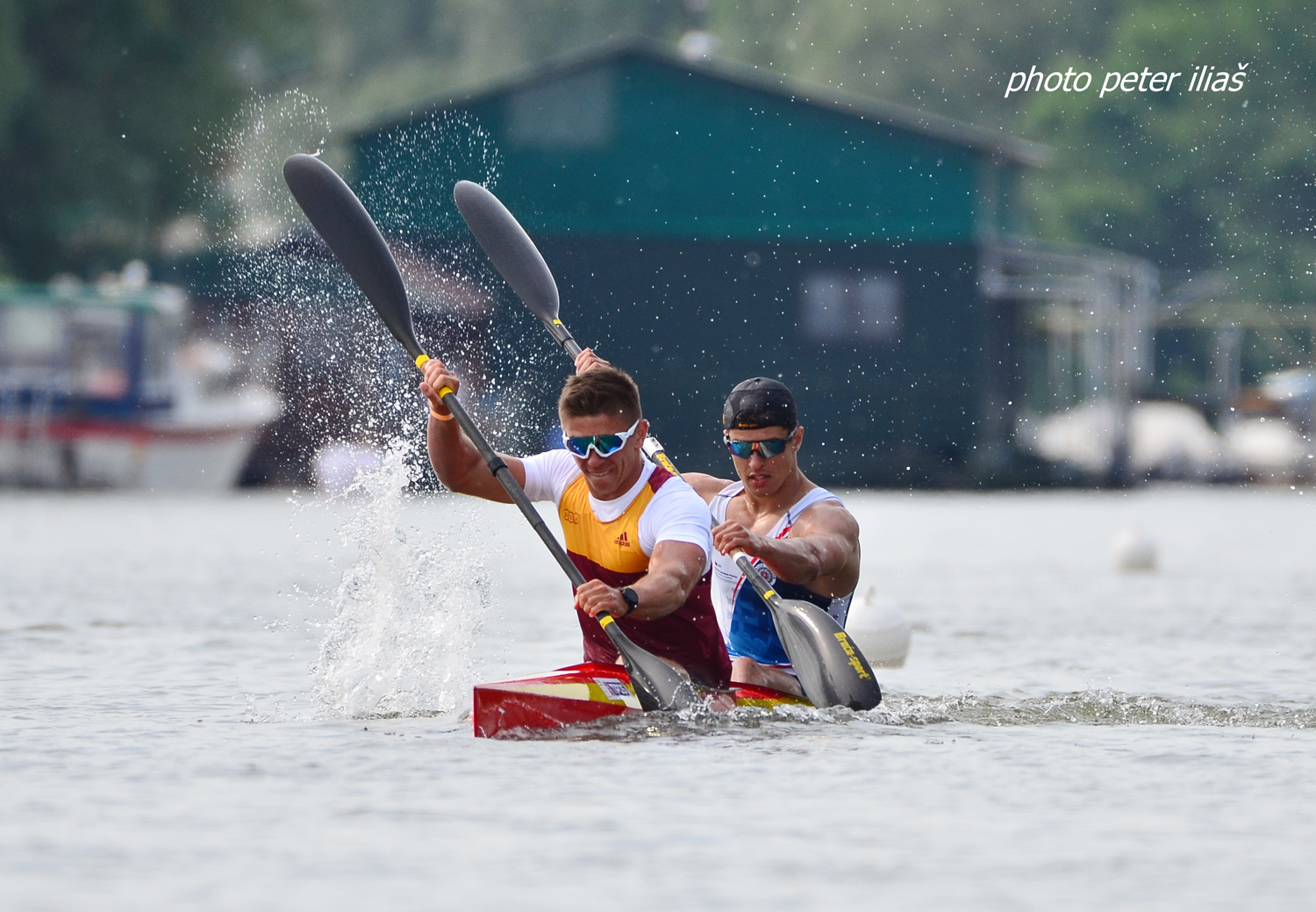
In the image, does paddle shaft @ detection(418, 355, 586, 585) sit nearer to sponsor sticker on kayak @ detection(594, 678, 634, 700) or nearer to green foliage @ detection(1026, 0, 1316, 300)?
sponsor sticker on kayak @ detection(594, 678, 634, 700)

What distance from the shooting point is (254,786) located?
20.9ft

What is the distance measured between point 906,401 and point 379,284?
2394 centimetres

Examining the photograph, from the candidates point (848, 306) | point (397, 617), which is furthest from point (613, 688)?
point (848, 306)

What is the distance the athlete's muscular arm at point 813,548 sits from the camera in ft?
22.7

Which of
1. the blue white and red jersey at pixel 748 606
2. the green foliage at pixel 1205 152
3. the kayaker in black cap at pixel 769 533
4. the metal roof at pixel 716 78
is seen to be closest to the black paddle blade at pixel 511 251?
the kayaker in black cap at pixel 769 533

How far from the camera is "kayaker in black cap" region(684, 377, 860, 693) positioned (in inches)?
284

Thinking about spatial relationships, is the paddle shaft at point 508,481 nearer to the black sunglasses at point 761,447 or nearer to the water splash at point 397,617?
the black sunglasses at point 761,447

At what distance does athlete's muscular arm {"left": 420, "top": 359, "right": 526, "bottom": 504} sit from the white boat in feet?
69.8

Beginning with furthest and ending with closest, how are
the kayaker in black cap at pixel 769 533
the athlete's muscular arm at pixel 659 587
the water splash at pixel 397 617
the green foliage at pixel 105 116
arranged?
the green foliage at pixel 105 116 < the water splash at pixel 397 617 < the kayaker in black cap at pixel 769 533 < the athlete's muscular arm at pixel 659 587

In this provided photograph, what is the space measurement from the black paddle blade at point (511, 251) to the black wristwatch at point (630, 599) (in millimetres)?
2537

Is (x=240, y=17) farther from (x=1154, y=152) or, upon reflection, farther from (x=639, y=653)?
(x=639, y=653)

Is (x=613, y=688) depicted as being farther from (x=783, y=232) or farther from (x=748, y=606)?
(x=783, y=232)

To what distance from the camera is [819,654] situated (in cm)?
729

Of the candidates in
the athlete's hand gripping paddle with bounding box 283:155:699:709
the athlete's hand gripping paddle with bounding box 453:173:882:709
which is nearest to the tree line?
the athlete's hand gripping paddle with bounding box 283:155:699:709
